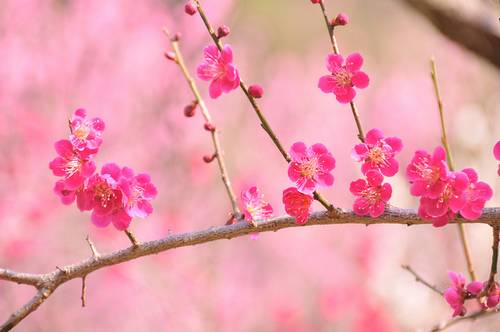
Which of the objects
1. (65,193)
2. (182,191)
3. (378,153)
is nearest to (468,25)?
(378,153)

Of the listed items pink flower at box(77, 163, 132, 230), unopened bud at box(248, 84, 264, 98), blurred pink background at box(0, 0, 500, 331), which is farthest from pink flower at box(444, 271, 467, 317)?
→ blurred pink background at box(0, 0, 500, 331)

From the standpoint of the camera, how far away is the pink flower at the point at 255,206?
1.30m

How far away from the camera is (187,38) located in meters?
5.61

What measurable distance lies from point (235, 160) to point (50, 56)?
2.52m

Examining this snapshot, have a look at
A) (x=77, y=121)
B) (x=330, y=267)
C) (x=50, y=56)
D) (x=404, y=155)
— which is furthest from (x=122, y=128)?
(x=77, y=121)

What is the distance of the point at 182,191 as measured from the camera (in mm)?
5090

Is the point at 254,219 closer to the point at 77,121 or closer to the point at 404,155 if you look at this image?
the point at 77,121

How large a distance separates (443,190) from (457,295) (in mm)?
291

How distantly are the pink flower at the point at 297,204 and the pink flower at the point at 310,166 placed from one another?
15 millimetres

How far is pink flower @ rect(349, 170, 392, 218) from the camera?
1.18 m

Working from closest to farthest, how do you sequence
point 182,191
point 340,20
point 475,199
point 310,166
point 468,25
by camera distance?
point 475,199 → point 310,166 → point 340,20 → point 468,25 → point 182,191

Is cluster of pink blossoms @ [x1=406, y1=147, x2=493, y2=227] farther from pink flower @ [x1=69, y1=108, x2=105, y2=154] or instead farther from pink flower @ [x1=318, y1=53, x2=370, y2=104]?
pink flower @ [x1=69, y1=108, x2=105, y2=154]

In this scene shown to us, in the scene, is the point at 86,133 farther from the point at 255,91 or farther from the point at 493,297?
the point at 493,297

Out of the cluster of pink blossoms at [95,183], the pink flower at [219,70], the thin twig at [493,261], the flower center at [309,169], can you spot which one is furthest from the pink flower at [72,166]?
the thin twig at [493,261]
